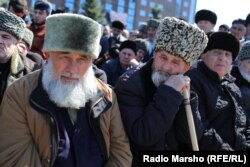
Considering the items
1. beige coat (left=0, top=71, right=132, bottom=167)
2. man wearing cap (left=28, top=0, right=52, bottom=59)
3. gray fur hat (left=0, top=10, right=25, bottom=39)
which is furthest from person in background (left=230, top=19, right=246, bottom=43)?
beige coat (left=0, top=71, right=132, bottom=167)

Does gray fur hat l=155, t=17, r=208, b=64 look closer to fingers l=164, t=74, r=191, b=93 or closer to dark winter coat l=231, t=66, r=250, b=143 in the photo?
fingers l=164, t=74, r=191, b=93

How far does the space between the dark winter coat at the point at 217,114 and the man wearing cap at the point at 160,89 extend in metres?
0.38

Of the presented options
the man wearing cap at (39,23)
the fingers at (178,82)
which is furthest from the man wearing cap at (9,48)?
the man wearing cap at (39,23)

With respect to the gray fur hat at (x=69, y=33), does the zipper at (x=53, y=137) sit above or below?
below

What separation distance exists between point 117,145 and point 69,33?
881 mm

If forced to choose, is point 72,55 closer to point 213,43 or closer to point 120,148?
point 120,148

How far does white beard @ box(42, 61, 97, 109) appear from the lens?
9.70 feet

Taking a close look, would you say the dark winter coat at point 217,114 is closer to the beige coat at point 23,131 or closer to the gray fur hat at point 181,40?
the gray fur hat at point 181,40

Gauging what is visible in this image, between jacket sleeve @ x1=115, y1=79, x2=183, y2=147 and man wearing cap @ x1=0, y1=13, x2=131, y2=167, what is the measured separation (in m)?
0.10

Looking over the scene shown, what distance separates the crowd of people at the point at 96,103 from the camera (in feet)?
9.45

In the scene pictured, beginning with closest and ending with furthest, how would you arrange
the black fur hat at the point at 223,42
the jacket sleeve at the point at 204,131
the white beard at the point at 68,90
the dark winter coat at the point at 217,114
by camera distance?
the white beard at the point at 68,90
the jacket sleeve at the point at 204,131
the dark winter coat at the point at 217,114
the black fur hat at the point at 223,42

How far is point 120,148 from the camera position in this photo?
315 cm

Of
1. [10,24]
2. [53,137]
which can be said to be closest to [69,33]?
[53,137]

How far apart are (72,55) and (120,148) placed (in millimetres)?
761
